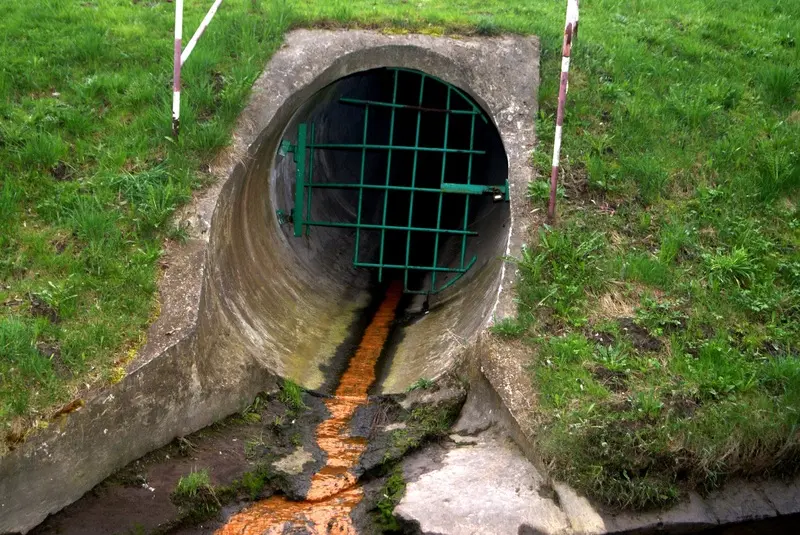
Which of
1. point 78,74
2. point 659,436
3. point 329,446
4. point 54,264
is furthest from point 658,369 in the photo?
point 78,74

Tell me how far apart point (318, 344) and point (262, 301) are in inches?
25.8

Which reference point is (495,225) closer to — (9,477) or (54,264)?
(54,264)

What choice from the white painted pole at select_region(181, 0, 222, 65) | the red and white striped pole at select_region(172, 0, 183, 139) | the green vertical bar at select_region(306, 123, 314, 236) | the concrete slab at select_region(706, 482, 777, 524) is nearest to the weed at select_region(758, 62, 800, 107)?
the concrete slab at select_region(706, 482, 777, 524)

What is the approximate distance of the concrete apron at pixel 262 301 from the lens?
4.78 metres

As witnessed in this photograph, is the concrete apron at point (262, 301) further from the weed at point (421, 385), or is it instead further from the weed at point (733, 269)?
the weed at point (733, 269)

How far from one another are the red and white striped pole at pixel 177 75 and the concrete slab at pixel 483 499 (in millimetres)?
3411

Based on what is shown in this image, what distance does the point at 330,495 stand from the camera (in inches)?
199

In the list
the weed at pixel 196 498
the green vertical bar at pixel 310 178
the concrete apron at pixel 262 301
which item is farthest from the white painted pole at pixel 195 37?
the weed at pixel 196 498

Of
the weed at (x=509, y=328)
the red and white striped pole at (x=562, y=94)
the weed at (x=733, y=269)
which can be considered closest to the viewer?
the weed at (x=509, y=328)

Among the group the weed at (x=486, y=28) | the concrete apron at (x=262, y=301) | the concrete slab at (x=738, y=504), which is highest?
the weed at (x=486, y=28)

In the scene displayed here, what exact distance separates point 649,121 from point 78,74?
5.16 meters

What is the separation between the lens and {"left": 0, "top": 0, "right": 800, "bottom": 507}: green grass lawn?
15.9ft

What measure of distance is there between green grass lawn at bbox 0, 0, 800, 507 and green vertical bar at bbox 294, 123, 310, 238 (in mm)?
1058

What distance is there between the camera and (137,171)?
632cm
